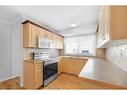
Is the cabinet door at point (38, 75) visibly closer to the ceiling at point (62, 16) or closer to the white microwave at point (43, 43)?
the white microwave at point (43, 43)

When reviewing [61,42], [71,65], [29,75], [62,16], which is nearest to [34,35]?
[62,16]

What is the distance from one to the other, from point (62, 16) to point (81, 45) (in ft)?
7.12

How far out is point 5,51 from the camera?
3.05 meters

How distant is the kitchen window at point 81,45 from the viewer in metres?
4.21

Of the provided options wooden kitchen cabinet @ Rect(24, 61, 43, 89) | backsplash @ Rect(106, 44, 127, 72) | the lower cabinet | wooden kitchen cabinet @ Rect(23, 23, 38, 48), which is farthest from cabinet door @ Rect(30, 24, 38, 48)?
backsplash @ Rect(106, 44, 127, 72)

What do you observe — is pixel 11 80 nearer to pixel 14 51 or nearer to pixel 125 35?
pixel 14 51

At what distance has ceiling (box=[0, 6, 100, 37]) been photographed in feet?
7.16

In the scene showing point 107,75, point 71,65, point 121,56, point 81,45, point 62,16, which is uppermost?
point 62,16

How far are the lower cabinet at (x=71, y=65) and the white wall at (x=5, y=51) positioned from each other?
69.8 inches

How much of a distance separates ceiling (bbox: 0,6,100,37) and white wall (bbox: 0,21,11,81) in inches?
11.0

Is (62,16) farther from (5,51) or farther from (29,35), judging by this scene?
(5,51)

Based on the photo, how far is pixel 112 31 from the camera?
839mm

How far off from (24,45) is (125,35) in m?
2.24
